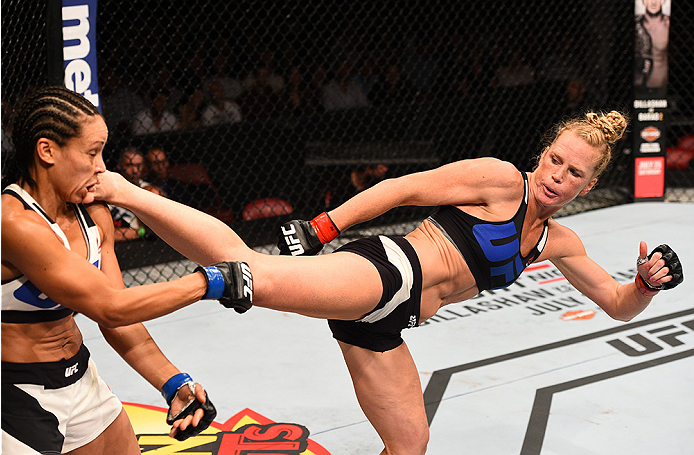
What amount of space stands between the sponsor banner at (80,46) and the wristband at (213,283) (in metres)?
2.39

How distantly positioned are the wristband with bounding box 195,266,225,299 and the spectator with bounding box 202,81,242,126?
141 inches

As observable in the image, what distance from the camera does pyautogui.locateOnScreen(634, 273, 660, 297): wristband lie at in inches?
76.6

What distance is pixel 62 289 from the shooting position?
117cm

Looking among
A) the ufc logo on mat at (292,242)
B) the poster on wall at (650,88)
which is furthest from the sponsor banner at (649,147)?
the ufc logo on mat at (292,242)

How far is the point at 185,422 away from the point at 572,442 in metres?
1.40

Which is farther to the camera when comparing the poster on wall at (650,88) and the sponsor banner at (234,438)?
the poster on wall at (650,88)

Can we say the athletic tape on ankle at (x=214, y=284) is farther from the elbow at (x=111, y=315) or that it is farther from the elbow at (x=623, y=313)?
the elbow at (x=623, y=313)

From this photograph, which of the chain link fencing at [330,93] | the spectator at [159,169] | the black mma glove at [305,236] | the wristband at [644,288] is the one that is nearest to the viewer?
the black mma glove at [305,236]

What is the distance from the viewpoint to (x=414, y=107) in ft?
17.2

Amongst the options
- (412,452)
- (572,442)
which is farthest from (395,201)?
(572,442)

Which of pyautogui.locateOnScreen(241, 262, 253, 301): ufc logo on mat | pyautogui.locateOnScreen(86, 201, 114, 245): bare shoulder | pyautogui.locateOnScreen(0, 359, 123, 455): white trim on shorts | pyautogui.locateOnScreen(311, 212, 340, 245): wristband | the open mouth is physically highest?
the open mouth

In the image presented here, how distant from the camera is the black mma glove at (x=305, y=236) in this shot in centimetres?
181

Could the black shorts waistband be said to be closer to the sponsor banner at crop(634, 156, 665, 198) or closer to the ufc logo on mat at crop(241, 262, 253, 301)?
the ufc logo on mat at crop(241, 262, 253, 301)

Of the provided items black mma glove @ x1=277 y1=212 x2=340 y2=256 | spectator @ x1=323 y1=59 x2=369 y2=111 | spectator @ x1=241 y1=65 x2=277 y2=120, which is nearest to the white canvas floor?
black mma glove @ x1=277 y1=212 x2=340 y2=256
